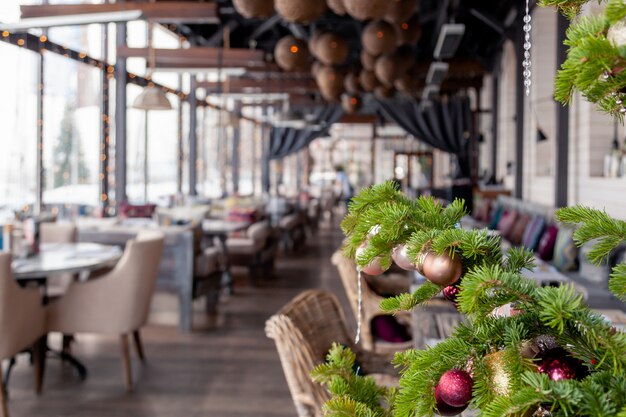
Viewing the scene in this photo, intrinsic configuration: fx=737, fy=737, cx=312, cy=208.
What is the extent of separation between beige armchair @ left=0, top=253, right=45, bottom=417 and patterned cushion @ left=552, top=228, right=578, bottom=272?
3880 mm

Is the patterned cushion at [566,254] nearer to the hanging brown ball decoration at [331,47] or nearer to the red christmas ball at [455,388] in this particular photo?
the hanging brown ball decoration at [331,47]

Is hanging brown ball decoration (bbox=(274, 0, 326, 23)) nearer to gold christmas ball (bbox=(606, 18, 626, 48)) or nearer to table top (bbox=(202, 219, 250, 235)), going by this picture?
table top (bbox=(202, 219, 250, 235))

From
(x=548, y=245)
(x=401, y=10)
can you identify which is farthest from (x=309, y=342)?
(x=548, y=245)

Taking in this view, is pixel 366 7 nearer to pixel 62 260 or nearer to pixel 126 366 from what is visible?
pixel 62 260

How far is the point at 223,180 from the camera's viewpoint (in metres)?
16.9

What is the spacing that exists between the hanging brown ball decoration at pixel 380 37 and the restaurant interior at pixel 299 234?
3 centimetres

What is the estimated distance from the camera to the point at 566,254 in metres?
5.82

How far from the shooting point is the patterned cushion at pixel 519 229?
7906mm

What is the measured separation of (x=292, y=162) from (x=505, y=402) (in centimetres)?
2543

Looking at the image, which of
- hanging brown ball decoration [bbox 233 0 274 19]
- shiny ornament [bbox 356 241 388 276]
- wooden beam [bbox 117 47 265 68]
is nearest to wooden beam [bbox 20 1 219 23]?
hanging brown ball decoration [bbox 233 0 274 19]

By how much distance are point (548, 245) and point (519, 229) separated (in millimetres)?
1793

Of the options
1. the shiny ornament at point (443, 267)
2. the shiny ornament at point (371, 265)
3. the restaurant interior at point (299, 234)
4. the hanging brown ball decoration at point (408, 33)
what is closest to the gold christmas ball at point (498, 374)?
the restaurant interior at point (299, 234)

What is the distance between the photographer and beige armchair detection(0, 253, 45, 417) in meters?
3.85

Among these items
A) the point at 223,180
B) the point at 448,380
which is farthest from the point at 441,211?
the point at 223,180
